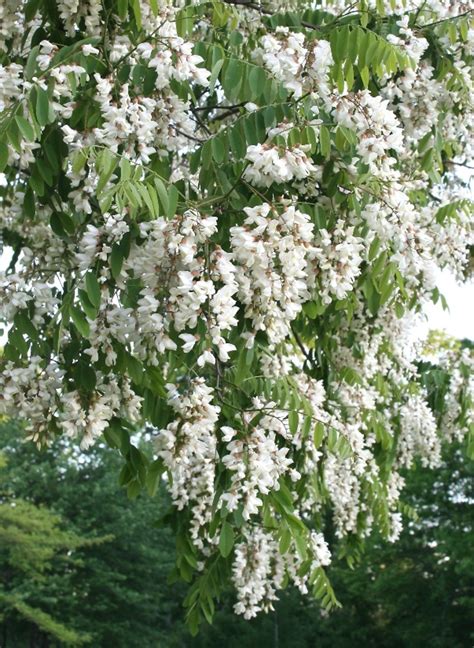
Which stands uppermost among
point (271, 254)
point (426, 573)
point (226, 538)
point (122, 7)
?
point (426, 573)

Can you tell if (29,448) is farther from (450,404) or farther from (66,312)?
(66,312)

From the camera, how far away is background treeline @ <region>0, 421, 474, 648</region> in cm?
2131

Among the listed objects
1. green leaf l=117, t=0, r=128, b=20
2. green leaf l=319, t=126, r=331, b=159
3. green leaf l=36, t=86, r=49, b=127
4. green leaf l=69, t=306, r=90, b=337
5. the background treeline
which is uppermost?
the background treeline

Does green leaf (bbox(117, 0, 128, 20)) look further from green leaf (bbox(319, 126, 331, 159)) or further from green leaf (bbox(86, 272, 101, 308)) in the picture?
green leaf (bbox(86, 272, 101, 308))

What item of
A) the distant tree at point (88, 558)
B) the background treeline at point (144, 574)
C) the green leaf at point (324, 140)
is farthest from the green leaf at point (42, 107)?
the distant tree at point (88, 558)

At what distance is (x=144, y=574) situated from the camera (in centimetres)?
2811

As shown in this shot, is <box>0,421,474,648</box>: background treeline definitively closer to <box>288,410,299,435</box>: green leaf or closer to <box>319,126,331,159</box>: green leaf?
<box>288,410,299,435</box>: green leaf

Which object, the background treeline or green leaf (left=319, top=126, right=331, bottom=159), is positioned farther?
the background treeline

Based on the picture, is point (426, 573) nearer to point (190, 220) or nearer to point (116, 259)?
point (116, 259)

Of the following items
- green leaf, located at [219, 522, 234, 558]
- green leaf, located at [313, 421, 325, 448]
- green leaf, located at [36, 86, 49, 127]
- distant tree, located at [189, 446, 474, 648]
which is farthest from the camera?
distant tree, located at [189, 446, 474, 648]

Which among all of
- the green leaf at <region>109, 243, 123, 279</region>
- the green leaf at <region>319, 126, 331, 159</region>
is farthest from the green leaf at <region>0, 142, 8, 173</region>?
the green leaf at <region>319, 126, 331, 159</region>

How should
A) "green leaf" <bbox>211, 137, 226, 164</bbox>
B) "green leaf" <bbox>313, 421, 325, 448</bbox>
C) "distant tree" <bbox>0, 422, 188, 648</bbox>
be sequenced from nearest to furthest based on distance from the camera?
"green leaf" <bbox>211, 137, 226, 164</bbox>, "green leaf" <bbox>313, 421, 325, 448</bbox>, "distant tree" <bbox>0, 422, 188, 648</bbox>

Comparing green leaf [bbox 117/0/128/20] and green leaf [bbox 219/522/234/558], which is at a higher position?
green leaf [bbox 117/0/128/20]

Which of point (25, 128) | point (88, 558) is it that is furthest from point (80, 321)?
point (88, 558)
